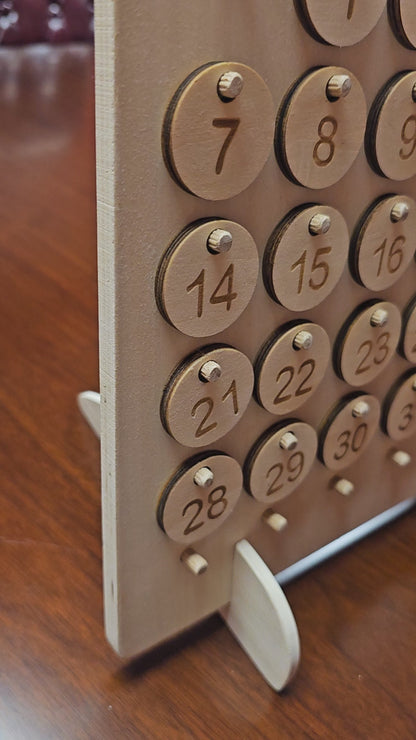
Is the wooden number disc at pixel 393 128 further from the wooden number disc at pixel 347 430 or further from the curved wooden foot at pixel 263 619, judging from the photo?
the curved wooden foot at pixel 263 619

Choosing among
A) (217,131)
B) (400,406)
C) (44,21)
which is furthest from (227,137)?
(44,21)

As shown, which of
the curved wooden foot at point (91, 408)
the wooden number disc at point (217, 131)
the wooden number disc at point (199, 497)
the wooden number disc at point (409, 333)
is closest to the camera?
the wooden number disc at point (217, 131)

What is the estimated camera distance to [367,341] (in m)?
0.61

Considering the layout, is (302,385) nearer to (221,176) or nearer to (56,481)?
(221,176)

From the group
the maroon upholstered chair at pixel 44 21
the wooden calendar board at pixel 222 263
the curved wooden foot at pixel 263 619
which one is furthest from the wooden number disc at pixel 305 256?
the maroon upholstered chair at pixel 44 21

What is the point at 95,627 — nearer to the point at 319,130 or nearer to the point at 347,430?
the point at 347,430

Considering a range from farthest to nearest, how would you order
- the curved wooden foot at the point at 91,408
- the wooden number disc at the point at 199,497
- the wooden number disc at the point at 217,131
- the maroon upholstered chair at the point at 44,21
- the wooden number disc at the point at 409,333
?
the maroon upholstered chair at the point at 44,21 < the curved wooden foot at the point at 91,408 < the wooden number disc at the point at 409,333 < the wooden number disc at the point at 199,497 < the wooden number disc at the point at 217,131

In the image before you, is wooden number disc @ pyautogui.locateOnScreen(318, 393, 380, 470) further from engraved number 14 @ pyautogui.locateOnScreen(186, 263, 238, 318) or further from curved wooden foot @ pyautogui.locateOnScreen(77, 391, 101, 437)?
curved wooden foot @ pyautogui.locateOnScreen(77, 391, 101, 437)

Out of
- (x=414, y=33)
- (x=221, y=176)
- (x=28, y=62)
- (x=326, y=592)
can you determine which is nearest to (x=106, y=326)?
(x=221, y=176)

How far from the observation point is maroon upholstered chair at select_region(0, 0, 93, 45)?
2.19 metres

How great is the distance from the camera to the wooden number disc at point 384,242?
55 centimetres

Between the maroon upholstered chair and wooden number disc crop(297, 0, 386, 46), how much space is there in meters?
2.01

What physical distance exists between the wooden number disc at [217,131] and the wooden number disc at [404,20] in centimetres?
12

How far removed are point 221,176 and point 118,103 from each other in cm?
8
